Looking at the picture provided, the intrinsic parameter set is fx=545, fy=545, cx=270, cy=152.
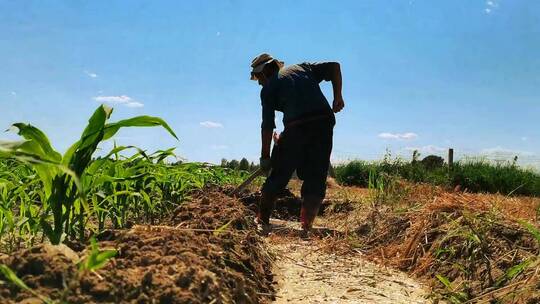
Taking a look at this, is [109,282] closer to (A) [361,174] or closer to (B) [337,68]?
(B) [337,68]

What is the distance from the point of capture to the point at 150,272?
4.50 feet

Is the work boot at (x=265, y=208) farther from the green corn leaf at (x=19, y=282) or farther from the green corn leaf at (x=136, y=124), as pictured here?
the green corn leaf at (x=19, y=282)

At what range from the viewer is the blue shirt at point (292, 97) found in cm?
468

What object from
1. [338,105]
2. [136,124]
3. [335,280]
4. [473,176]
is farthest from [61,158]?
[473,176]

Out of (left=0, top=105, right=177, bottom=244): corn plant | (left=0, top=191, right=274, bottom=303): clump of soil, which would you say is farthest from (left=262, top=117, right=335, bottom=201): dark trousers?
(left=0, top=105, right=177, bottom=244): corn plant

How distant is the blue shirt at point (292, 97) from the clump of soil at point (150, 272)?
2669 millimetres

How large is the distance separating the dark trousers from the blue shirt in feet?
0.33

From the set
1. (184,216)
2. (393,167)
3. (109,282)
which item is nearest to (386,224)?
(184,216)

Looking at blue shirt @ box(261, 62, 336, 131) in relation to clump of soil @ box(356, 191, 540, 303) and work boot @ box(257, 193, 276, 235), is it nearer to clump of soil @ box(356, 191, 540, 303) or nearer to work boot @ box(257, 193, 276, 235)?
work boot @ box(257, 193, 276, 235)

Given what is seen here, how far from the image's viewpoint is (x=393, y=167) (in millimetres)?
11602

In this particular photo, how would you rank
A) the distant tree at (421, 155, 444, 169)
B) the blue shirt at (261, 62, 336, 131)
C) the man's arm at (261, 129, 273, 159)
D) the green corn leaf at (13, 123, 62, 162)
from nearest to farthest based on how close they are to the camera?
the green corn leaf at (13, 123, 62, 162) → the blue shirt at (261, 62, 336, 131) → the man's arm at (261, 129, 273, 159) → the distant tree at (421, 155, 444, 169)

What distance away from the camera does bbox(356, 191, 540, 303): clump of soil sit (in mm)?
2334

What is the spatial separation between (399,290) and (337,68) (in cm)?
275

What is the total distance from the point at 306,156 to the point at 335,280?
2.15 metres
